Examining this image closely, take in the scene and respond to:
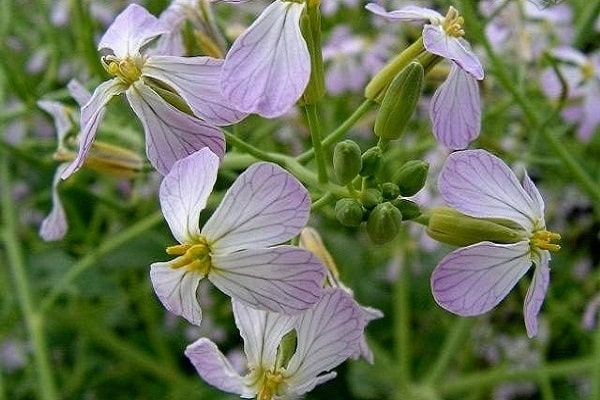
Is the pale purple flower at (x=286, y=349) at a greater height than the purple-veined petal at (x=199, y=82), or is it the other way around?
the purple-veined petal at (x=199, y=82)

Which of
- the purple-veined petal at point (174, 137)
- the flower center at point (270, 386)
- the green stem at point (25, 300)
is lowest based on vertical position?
the green stem at point (25, 300)

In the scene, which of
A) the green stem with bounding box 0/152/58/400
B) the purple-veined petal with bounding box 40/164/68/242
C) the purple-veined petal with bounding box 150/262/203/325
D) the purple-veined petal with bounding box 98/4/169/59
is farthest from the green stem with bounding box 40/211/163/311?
the purple-veined petal with bounding box 150/262/203/325

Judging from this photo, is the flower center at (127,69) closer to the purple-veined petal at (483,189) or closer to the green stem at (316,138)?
the green stem at (316,138)

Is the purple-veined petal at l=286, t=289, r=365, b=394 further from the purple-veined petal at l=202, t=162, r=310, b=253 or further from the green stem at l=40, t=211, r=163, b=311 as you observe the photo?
the green stem at l=40, t=211, r=163, b=311

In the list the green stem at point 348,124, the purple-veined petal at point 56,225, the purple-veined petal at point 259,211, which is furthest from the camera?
the purple-veined petal at point 56,225

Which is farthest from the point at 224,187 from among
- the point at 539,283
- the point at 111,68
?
the point at 539,283

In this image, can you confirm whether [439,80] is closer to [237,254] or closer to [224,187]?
[224,187]

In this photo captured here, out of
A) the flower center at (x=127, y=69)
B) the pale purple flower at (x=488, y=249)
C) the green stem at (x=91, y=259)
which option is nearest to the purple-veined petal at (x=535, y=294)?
the pale purple flower at (x=488, y=249)
